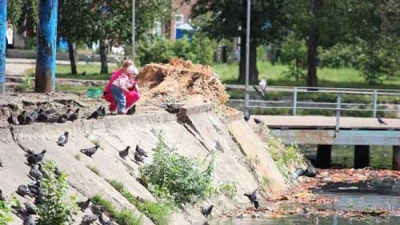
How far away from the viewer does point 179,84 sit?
26.5 m

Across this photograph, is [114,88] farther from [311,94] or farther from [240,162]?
[311,94]

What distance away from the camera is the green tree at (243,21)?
2050 inches

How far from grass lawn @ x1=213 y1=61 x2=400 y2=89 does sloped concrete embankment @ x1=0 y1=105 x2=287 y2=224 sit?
24.9m

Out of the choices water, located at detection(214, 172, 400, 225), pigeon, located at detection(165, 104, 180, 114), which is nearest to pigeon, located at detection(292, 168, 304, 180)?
water, located at detection(214, 172, 400, 225)

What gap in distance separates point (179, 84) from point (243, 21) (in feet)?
86.5

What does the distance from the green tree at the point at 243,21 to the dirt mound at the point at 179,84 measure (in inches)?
959

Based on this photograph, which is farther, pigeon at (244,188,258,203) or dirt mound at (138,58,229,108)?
dirt mound at (138,58,229,108)

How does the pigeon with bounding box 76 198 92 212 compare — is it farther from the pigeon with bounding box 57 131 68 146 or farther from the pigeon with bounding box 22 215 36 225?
the pigeon with bounding box 57 131 68 146

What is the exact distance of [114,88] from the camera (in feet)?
71.1

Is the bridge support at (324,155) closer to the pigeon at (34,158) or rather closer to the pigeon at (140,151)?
the pigeon at (140,151)

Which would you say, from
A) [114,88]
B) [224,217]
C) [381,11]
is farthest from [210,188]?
[381,11]

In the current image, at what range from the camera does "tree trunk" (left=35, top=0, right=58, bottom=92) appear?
2542cm

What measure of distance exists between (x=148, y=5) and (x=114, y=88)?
30690 mm

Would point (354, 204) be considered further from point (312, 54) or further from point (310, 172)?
point (312, 54)
